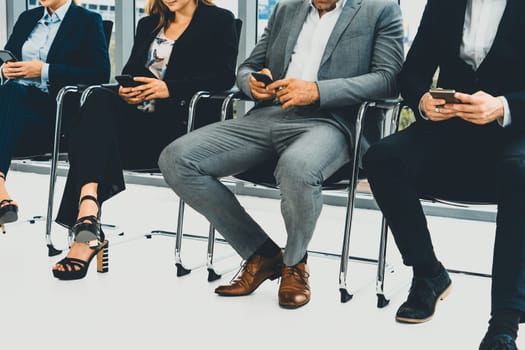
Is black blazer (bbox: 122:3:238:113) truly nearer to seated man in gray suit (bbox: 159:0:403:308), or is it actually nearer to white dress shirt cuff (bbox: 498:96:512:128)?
seated man in gray suit (bbox: 159:0:403:308)

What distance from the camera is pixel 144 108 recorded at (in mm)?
→ 2836

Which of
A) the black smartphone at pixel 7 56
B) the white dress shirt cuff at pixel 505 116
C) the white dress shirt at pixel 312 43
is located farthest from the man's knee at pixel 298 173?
the black smartphone at pixel 7 56

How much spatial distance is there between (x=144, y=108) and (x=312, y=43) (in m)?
0.69

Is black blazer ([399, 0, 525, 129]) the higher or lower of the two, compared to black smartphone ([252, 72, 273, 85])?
higher

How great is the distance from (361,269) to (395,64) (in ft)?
2.77

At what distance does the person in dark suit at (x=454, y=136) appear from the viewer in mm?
2055

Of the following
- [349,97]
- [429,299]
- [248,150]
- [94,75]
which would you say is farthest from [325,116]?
[94,75]

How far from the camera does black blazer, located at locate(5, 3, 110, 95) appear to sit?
3.07m

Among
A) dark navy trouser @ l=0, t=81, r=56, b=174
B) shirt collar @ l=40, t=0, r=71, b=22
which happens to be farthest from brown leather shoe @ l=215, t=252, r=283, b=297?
shirt collar @ l=40, t=0, r=71, b=22

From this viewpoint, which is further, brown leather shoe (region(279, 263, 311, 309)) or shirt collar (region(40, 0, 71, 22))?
shirt collar (region(40, 0, 71, 22))

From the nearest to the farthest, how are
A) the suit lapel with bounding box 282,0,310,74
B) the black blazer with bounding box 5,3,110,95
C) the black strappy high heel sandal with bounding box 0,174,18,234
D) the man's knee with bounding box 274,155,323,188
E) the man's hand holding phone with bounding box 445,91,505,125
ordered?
the man's hand holding phone with bounding box 445,91,505,125
the man's knee with bounding box 274,155,323,188
the suit lapel with bounding box 282,0,310,74
the black strappy high heel sandal with bounding box 0,174,18,234
the black blazer with bounding box 5,3,110,95

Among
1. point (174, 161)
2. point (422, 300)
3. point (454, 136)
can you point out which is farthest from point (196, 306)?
point (454, 136)

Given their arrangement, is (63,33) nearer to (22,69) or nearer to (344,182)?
(22,69)

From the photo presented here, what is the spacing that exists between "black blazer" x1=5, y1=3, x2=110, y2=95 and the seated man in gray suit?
76 centimetres
